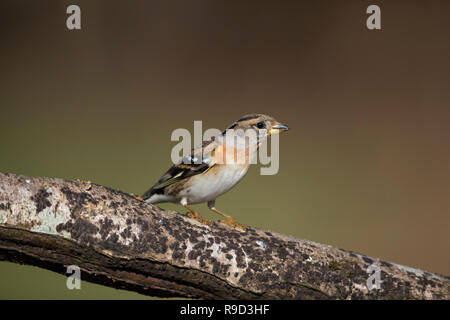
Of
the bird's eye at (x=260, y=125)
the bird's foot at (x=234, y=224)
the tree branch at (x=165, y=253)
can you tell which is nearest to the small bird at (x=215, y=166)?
the bird's eye at (x=260, y=125)

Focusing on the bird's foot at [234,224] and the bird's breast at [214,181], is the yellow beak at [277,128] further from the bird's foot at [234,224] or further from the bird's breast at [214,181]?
the bird's foot at [234,224]

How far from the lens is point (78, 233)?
1498 millimetres

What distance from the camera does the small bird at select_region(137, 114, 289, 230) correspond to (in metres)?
2.19

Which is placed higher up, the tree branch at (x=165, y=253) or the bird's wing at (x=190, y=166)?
the bird's wing at (x=190, y=166)

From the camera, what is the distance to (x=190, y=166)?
7.23 feet

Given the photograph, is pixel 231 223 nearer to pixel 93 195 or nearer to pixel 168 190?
pixel 168 190

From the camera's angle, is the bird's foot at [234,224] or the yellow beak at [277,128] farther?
the yellow beak at [277,128]

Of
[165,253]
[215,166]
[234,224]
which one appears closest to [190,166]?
[215,166]

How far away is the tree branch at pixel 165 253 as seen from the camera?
1.47 metres

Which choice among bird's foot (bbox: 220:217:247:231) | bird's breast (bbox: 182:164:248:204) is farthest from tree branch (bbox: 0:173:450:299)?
bird's breast (bbox: 182:164:248:204)

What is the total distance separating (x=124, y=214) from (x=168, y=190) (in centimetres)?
64

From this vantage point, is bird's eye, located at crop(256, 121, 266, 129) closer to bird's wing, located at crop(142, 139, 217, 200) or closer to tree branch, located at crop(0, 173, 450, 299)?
bird's wing, located at crop(142, 139, 217, 200)

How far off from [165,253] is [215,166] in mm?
656
